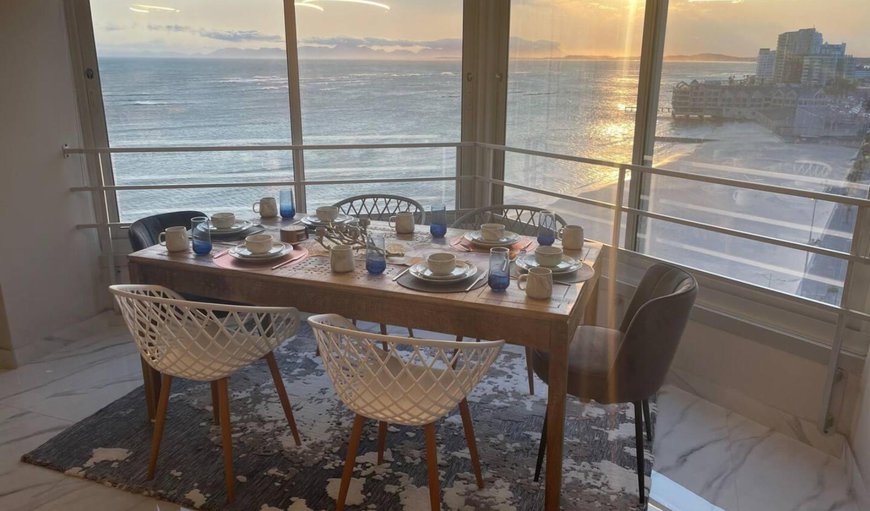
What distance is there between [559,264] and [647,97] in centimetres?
141

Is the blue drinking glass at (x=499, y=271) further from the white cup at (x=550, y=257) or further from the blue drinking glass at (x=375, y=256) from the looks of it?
the blue drinking glass at (x=375, y=256)

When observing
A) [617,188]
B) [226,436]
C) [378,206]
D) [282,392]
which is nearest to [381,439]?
[282,392]

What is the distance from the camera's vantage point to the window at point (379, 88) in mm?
3828

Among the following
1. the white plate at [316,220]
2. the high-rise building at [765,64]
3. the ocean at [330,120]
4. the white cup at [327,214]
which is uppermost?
the high-rise building at [765,64]

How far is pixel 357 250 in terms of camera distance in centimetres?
245

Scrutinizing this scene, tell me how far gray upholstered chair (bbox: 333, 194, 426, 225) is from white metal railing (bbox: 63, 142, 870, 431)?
329mm

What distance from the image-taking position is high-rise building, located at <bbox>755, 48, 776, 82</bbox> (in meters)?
2.68

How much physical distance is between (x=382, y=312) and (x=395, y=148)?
6.92ft

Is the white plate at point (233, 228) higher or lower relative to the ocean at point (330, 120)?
lower

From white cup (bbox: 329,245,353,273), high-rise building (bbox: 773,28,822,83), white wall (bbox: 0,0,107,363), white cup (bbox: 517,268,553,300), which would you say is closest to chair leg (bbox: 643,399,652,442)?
white cup (bbox: 517,268,553,300)

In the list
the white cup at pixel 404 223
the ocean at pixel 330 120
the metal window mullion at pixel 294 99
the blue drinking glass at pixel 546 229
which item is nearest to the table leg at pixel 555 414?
the blue drinking glass at pixel 546 229

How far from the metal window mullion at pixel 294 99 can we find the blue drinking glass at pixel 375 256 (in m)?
1.64

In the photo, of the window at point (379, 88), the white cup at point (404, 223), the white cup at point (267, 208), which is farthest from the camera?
the window at point (379, 88)

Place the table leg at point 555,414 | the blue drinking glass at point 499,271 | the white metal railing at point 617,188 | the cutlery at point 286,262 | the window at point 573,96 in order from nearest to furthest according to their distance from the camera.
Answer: the table leg at point 555,414
the blue drinking glass at point 499,271
the cutlery at point 286,262
the white metal railing at point 617,188
the window at point 573,96
